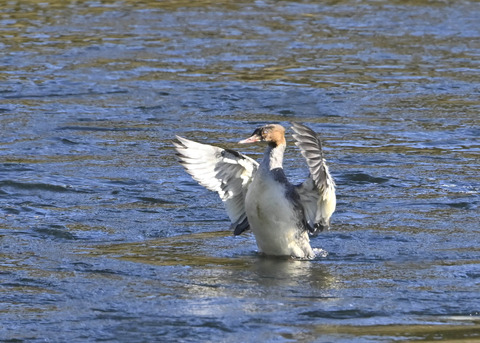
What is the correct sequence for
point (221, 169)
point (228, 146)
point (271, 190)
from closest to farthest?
point (271, 190) < point (221, 169) < point (228, 146)

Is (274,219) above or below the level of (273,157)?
below

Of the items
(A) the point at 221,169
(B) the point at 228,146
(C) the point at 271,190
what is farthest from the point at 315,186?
(B) the point at 228,146

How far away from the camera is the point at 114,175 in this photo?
34.3 feet

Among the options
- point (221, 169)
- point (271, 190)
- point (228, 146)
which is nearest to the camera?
point (271, 190)

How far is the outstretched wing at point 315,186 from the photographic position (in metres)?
7.62

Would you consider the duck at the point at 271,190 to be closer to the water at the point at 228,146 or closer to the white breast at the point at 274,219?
the white breast at the point at 274,219

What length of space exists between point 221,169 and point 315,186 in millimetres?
825

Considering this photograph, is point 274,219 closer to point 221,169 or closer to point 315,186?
point 315,186

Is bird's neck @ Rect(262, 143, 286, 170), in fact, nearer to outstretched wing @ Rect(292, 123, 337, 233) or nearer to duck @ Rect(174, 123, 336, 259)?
duck @ Rect(174, 123, 336, 259)

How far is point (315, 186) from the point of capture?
8086 mm

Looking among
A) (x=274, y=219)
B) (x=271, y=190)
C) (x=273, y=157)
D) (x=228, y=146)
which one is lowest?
(x=228, y=146)

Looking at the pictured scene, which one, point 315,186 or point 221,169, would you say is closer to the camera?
point 315,186

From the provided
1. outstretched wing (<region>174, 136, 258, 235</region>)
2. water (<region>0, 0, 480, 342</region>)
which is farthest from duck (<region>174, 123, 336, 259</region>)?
water (<region>0, 0, 480, 342</region>)

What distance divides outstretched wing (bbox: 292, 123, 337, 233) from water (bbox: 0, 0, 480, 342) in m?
0.30
